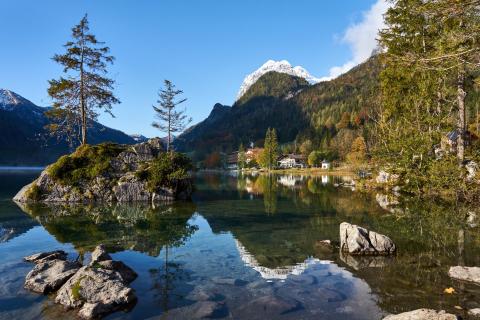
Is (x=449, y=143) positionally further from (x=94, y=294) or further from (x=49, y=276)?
(x=49, y=276)

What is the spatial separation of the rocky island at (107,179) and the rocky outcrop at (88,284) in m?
23.0

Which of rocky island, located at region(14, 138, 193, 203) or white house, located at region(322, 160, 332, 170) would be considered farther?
white house, located at region(322, 160, 332, 170)

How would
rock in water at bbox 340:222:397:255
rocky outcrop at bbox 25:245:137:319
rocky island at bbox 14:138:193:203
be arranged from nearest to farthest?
1. rocky outcrop at bbox 25:245:137:319
2. rock in water at bbox 340:222:397:255
3. rocky island at bbox 14:138:193:203

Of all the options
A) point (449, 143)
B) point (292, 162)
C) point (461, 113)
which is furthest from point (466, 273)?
point (292, 162)

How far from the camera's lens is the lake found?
397 inches

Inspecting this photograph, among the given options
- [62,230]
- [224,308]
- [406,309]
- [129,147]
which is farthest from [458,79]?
[129,147]

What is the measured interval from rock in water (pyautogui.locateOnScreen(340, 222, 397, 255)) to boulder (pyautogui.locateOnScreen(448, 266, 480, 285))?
3.31 meters

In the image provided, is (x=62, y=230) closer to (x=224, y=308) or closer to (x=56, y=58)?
(x=224, y=308)

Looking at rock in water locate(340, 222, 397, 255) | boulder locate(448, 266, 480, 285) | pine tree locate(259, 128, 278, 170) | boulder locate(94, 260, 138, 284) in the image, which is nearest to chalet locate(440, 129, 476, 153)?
rock in water locate(340, 222, 397, 255)

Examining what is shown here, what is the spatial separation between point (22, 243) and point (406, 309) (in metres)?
17.9

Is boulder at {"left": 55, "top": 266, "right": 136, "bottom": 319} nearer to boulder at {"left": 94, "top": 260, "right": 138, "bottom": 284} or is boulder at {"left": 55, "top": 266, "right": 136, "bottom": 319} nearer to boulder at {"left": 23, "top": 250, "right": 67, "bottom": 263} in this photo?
boulder at {"left": 94, "top": 260, "right": 138, "bottom": 284}

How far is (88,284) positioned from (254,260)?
279 inches

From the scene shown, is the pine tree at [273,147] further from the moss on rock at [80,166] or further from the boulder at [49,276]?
the boulder at [49,276]

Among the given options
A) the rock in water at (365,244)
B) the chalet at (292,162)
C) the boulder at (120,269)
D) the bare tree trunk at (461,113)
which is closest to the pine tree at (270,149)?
the chalet at (292,162)
